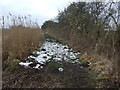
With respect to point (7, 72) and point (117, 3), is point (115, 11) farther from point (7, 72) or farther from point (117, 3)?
point (7, 72)

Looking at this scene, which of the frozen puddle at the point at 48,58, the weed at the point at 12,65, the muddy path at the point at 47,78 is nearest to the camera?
the muddy path at the point at 47,78

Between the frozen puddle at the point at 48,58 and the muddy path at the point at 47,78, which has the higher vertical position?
the frozen puddle at the point at 48,58

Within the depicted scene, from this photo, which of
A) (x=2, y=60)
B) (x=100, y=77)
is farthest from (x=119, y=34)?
(x=2, y=60)

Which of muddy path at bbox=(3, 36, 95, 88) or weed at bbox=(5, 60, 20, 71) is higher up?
weed at bbox=(5, 60, 20, 71)

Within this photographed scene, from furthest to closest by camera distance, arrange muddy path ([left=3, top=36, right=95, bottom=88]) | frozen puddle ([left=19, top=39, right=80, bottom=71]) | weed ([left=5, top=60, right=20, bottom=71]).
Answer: frozen puddle ([left=19, top=39, right=80, bottom=71]) → weed ([left=5, top=60, right=20, bottom=71]) → muddy path ([left=3, top=36, right=95, bottom=88])

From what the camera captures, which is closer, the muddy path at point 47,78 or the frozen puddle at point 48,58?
the muddy path at point 47,78

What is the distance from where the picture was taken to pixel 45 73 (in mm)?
5824

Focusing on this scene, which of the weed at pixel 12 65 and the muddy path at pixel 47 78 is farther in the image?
the weed at pixel 12 65

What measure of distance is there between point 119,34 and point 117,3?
1.97m

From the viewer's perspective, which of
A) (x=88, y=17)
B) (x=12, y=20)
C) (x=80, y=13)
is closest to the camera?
(x=12, y=20)

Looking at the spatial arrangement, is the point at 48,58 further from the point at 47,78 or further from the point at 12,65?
the point at 47,78

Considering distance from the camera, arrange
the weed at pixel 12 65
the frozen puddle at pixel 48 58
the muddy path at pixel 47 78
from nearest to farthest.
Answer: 1. the muddy path at pixel 47 78
2. the weed at pixel 12 65
3. the frozen puddle at pixel 48 58

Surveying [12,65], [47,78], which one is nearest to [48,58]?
[12,65]

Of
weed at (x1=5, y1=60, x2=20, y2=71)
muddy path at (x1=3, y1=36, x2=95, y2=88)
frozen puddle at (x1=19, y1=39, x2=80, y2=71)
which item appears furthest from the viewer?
frozen puddle at (x1=19, y1=39, x2=80, y2=71)
